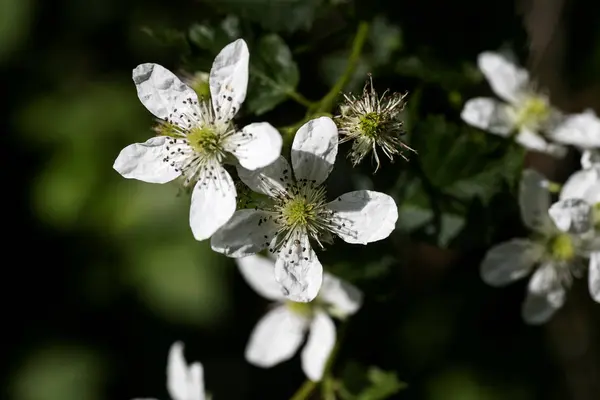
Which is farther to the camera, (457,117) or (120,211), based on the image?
(120,211)

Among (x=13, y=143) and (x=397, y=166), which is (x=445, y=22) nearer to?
(x=397, y=166)

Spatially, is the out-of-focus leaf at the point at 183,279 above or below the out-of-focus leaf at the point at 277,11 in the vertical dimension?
below

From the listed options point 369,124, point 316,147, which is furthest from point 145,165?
point 369,124

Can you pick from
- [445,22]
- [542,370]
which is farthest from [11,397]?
[445,22]

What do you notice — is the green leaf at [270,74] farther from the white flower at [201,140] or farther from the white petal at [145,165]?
the white petal at [145,165]

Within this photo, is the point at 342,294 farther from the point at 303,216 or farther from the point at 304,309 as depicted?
the point at 303,216

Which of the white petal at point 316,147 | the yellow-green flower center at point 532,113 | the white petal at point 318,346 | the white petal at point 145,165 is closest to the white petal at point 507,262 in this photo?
the yellow-green flower center at point 532,113

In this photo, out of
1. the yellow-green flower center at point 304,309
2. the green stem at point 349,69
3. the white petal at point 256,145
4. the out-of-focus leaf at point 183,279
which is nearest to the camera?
the white petal at point 256,145
